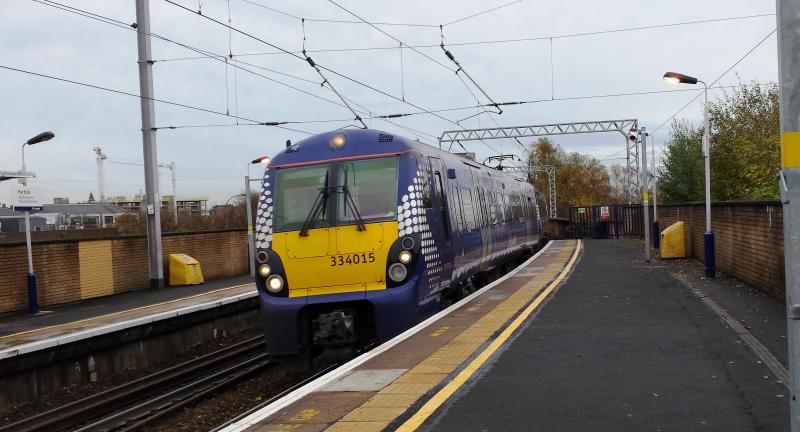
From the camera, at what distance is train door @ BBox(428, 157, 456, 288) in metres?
10.7

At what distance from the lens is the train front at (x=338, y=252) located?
935cm

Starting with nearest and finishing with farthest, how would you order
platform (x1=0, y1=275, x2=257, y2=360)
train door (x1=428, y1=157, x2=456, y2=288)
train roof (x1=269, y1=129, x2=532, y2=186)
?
train roof (x1=269, y1=129, x2=532, y2=186) → train door (x1=428, y1=157, x2=456, y2=288) → platform (x1=0, y1=275, x2=257, y2=360)

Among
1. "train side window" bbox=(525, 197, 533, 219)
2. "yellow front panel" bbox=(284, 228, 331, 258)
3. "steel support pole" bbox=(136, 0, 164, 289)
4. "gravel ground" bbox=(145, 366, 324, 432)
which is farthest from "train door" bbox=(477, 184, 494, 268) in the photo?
"steel support pole" bbox=(136, 0, 164, 289)

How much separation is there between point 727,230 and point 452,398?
1229 centimetres

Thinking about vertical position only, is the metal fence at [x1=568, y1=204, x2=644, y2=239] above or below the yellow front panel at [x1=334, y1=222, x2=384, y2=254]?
below

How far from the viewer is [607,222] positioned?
144ft

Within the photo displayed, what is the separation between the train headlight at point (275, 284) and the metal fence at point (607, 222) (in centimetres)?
3262

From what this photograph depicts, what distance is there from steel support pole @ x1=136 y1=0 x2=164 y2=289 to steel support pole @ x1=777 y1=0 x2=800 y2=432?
65.4ft

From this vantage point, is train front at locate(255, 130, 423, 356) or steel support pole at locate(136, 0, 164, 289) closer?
train front at locate(255, 130, 423, 356)

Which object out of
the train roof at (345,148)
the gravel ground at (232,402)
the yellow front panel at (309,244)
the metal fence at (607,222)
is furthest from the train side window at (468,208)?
the metal fence at (607,222)

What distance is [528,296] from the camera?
42.7ft

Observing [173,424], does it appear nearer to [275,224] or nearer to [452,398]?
[275,224]

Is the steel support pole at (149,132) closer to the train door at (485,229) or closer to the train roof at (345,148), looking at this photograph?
the train door at (485,229)

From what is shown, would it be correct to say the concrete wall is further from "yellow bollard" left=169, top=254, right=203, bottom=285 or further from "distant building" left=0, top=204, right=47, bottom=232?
"distant building" left=0, top=204, right=47, bottom=232
